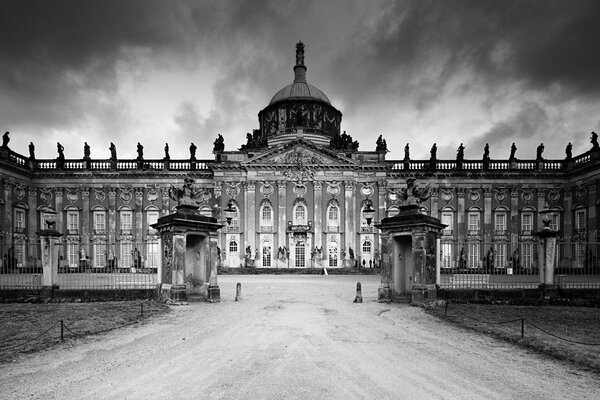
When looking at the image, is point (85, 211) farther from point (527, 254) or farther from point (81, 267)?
point (527, 254)

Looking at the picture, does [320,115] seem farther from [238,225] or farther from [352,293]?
[352,293]

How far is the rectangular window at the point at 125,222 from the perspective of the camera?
44.7 m

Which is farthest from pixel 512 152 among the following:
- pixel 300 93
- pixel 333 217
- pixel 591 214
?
pixel 300 93

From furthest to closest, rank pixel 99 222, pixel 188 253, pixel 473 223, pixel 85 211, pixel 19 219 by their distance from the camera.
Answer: pixel 99 222 → pixel 85 211 → pixel 473 223 → pixel 19 219 → pixel 188 253

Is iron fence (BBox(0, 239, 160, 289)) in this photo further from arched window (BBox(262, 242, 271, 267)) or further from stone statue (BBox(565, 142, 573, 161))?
stone statue (BBox(565, 142, 573, 161))

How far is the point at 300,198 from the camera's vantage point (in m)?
43.9

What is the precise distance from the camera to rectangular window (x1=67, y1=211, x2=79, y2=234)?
146 feet

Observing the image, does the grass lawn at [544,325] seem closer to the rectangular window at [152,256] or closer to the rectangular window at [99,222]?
the rectangular window at [152,256]

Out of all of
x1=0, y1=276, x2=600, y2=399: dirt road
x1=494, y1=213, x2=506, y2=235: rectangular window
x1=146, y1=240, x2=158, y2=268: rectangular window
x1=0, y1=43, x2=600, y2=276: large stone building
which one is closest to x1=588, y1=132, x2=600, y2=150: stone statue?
x1=0, y1=43, x2=600, y2=276: large stone building

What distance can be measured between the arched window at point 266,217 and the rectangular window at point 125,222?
1398 centimetres

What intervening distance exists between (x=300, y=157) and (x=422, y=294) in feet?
98.7

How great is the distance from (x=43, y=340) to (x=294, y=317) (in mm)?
6269

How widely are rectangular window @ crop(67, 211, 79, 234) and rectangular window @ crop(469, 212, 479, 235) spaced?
40748mm

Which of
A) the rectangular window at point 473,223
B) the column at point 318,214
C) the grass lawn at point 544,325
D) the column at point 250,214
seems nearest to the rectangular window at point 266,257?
the column at point 250,214
